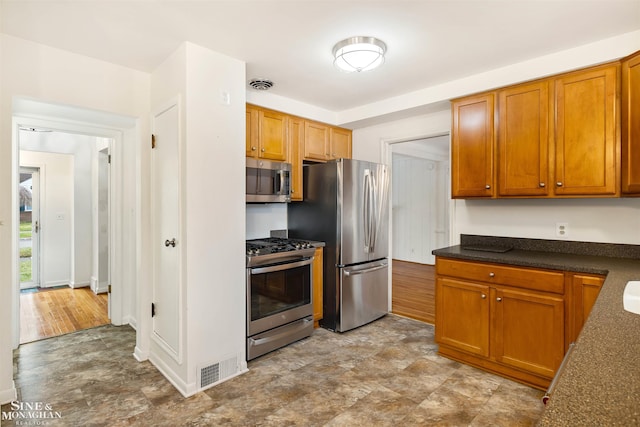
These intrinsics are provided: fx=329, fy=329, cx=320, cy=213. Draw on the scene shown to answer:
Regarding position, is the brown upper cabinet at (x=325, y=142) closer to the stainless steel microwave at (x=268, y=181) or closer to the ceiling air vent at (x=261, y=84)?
the stainless steel microwave at (x=268, y=181)

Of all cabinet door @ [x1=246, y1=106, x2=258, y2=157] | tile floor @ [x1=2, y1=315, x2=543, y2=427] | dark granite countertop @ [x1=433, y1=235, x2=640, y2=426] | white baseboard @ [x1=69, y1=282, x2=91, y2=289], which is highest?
cabinet door @ [x1=246, y1=106, x2=258, y2=157]

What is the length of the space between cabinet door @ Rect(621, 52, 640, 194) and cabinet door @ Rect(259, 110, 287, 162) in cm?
274

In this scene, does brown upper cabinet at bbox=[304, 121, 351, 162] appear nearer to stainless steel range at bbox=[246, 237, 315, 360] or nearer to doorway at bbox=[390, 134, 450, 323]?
stainless steel range at bbox=[246, 237, 315, 360]

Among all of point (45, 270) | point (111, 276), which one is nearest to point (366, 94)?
point (111, 276)

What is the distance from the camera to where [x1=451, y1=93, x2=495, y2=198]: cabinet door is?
2797mm

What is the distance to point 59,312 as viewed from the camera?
396cm

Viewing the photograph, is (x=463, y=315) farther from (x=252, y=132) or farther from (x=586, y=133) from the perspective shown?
(x=252, y=132)

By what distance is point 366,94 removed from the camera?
343 centimetres

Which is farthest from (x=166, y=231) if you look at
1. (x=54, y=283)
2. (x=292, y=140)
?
(x=54, y=283)

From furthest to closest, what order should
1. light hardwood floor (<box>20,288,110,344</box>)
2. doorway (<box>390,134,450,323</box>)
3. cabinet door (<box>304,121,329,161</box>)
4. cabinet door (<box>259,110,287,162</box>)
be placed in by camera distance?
1. doorway (<box>390,134,450,323</box>)
2. cabinet door (<box>304,121,329,161</box>)
3. light hardwood floor (<box>20,288,110,344</box>)
4. cabinet door (<box>259,110,287,162</box>)

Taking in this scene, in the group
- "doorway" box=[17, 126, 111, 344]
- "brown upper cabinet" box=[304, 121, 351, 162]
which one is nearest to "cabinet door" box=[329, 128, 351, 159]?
"brown upper cabinet" box=[304, 121, 351, 162]

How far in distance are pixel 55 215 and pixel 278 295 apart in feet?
14.7

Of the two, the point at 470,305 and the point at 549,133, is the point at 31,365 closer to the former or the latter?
the point at 470,305

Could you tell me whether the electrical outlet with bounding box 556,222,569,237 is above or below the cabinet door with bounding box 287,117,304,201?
below
